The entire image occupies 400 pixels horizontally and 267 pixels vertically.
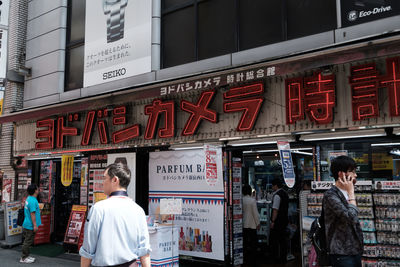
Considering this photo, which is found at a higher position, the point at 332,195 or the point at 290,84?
the point at 290,84

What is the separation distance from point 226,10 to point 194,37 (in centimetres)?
114

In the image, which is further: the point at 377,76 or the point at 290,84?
the point at 290,84

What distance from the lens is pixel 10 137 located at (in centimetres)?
1520

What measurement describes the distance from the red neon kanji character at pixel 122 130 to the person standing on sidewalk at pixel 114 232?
277 inches

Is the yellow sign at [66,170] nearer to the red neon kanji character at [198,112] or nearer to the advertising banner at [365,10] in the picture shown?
the red neon kanji character at [198,112]

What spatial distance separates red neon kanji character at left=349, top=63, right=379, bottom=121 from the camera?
6973mm

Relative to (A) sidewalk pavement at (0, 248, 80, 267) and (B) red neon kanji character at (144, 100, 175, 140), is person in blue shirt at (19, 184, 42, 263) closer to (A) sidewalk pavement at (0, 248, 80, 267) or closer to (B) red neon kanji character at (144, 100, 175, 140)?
(A) sidewalk pavement at (0, 248, 80, 267)

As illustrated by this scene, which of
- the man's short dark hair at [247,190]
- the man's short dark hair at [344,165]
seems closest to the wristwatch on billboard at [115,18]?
the man's short dark hair at [247,190]

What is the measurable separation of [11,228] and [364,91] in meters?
11.2

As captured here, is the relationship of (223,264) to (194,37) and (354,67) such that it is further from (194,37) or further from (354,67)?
(194,37)

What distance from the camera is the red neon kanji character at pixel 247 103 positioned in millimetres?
8500

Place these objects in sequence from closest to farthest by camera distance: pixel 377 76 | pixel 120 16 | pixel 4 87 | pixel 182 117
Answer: pixel 377 76 < pixel 182 117 < pixel 120 16 < pixel 4 87

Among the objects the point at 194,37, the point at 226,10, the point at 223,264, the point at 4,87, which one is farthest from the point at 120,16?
the point at 223,264

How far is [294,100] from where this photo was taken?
7980mm
